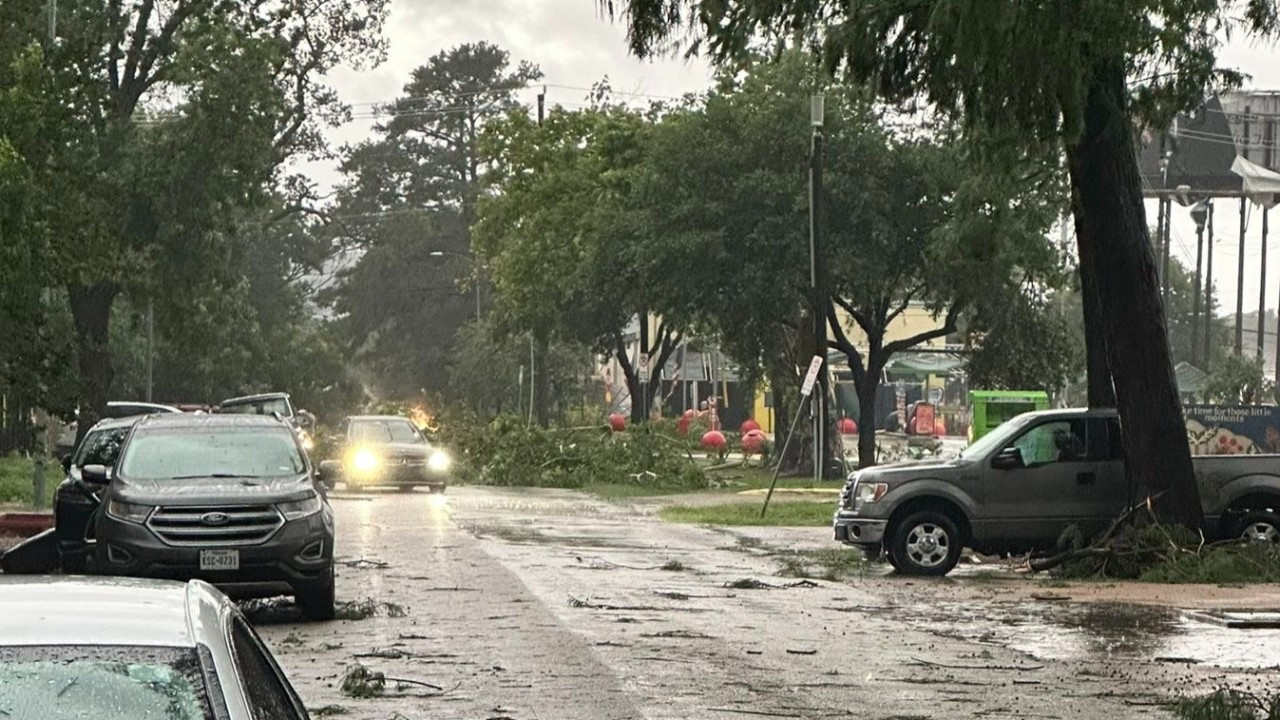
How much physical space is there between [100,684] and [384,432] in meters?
42.4

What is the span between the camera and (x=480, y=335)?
104 metres

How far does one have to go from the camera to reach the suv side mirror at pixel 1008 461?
80.2 feet

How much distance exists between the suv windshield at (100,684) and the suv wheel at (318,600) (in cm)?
1321

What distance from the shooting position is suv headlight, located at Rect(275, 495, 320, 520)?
1838cm

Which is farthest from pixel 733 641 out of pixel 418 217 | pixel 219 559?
pixel 418 217

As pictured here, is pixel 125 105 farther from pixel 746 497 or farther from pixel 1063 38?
pixel 1063 38

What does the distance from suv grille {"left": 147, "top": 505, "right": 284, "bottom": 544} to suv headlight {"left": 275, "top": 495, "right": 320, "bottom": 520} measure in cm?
12

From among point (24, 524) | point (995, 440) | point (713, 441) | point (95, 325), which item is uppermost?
point (95, 325)

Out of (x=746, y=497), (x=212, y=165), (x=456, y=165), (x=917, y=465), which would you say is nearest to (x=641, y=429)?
(x=746, y=497)

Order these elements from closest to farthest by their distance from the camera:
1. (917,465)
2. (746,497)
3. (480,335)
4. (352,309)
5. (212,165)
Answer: (917,465) → (746,497) → (212,165) → (480,335) → (352,309)

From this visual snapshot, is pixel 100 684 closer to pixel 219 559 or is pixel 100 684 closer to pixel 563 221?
pixel 219 559

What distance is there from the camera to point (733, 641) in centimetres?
1673

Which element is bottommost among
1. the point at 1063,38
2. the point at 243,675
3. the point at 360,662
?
the point at 360,662

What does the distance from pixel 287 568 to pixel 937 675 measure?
18.7 feet
